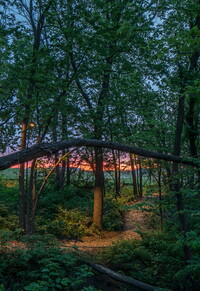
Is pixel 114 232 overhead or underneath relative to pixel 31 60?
underneath

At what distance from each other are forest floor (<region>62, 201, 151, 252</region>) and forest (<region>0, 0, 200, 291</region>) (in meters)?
0.11

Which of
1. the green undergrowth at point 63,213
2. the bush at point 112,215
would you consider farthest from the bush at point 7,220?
the bush at point 112,215

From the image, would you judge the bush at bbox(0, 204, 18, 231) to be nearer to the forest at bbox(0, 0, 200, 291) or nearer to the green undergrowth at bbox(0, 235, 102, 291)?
the forest at bbox(0, 0, 200, 291)

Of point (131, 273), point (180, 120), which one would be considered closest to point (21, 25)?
point (180, 120)

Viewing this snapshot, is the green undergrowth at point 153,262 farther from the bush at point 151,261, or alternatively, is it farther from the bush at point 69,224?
the bush at point 69,224

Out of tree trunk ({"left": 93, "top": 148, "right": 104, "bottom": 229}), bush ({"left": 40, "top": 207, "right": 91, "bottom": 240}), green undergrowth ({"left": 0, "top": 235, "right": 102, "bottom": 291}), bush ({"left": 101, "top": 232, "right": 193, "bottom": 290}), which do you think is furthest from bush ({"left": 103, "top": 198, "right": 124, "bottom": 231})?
green undergrowth ({"left": 0, "top": 235, "right": 102, "bottom": 291})

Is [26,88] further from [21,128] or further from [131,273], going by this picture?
[131,273]

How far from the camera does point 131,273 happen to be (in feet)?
22.0

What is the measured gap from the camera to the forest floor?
30.1ft

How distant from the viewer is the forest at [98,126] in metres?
5.92

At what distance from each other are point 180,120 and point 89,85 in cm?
499

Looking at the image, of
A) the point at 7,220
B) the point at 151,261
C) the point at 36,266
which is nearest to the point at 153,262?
the point at 151,261

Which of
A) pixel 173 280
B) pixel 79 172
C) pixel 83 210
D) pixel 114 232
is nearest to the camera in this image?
pixel 173 280

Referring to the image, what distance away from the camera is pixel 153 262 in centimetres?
727
